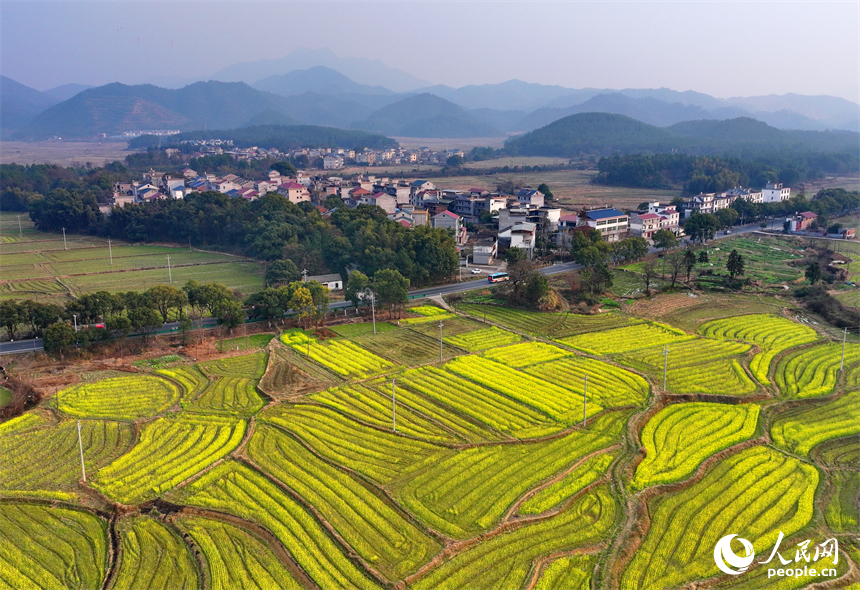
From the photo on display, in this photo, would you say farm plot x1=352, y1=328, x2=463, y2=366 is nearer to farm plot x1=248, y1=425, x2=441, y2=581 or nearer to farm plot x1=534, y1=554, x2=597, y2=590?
farm plot x1=248, y1=425, x2=441, y2=581

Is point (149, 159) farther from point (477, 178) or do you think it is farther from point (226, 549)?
point (226, 549)

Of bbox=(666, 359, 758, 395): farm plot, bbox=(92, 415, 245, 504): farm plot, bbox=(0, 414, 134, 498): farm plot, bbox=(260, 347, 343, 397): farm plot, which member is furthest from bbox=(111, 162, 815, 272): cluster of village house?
bbox=(0, 414, 134, 498): farm plot

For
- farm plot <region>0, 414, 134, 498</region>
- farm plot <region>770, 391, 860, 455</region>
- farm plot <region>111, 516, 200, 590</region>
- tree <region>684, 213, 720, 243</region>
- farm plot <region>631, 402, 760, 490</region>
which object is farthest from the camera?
tree <region>684, 213, 720, 243</region>

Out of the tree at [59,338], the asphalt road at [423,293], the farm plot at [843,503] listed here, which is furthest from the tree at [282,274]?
the farm plot at [843,503]

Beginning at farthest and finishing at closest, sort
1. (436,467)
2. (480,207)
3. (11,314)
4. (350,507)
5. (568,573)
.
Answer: (480,207), (11,314), (436,467), (350,507), (568,573)

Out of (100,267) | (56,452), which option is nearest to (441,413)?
(56,452)

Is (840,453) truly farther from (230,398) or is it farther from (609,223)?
(609,223)
